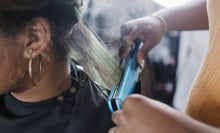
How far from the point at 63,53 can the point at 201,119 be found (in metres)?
0.32

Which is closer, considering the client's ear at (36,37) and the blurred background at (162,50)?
the client's ear at (36,37)

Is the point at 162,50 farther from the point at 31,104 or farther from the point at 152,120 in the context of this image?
the point at 152,120

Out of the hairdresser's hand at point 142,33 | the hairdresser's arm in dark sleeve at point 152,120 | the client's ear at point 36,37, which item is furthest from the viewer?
the hairdresser's hand at point 142,33

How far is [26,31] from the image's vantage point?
672 mm

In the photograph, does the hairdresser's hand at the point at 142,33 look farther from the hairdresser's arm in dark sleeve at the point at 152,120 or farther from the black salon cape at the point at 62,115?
the hairdresser's arm in dark sleeve at the point at 152,120

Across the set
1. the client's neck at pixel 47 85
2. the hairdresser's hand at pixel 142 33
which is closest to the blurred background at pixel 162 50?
the hairdresser's hand at pixel 142 33

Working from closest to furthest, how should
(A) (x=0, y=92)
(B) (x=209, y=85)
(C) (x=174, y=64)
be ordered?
(B) (x=209, y=85), (A) (x=0, y=92), (C) (x=174, y=64)

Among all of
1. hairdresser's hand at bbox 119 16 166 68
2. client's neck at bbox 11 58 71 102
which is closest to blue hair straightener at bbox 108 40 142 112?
hairdresser's hand at bbox 119 16 166 68

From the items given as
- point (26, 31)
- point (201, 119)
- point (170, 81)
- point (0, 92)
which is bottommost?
point (170, 81)

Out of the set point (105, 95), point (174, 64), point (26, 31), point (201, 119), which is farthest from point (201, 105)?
point (174, 64)

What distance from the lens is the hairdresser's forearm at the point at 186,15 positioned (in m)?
0.85

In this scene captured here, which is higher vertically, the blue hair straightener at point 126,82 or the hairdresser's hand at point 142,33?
the hairdresser's hand at point 142,33

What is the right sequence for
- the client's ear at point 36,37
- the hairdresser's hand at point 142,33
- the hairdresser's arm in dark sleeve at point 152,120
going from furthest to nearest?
the hairdresser's hand at point 142,33 < the client's ear at point 36,37 < the hairdresser's arm in dark sleeve at point 152,120

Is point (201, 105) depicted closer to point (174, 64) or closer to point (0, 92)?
point (0, 92)
